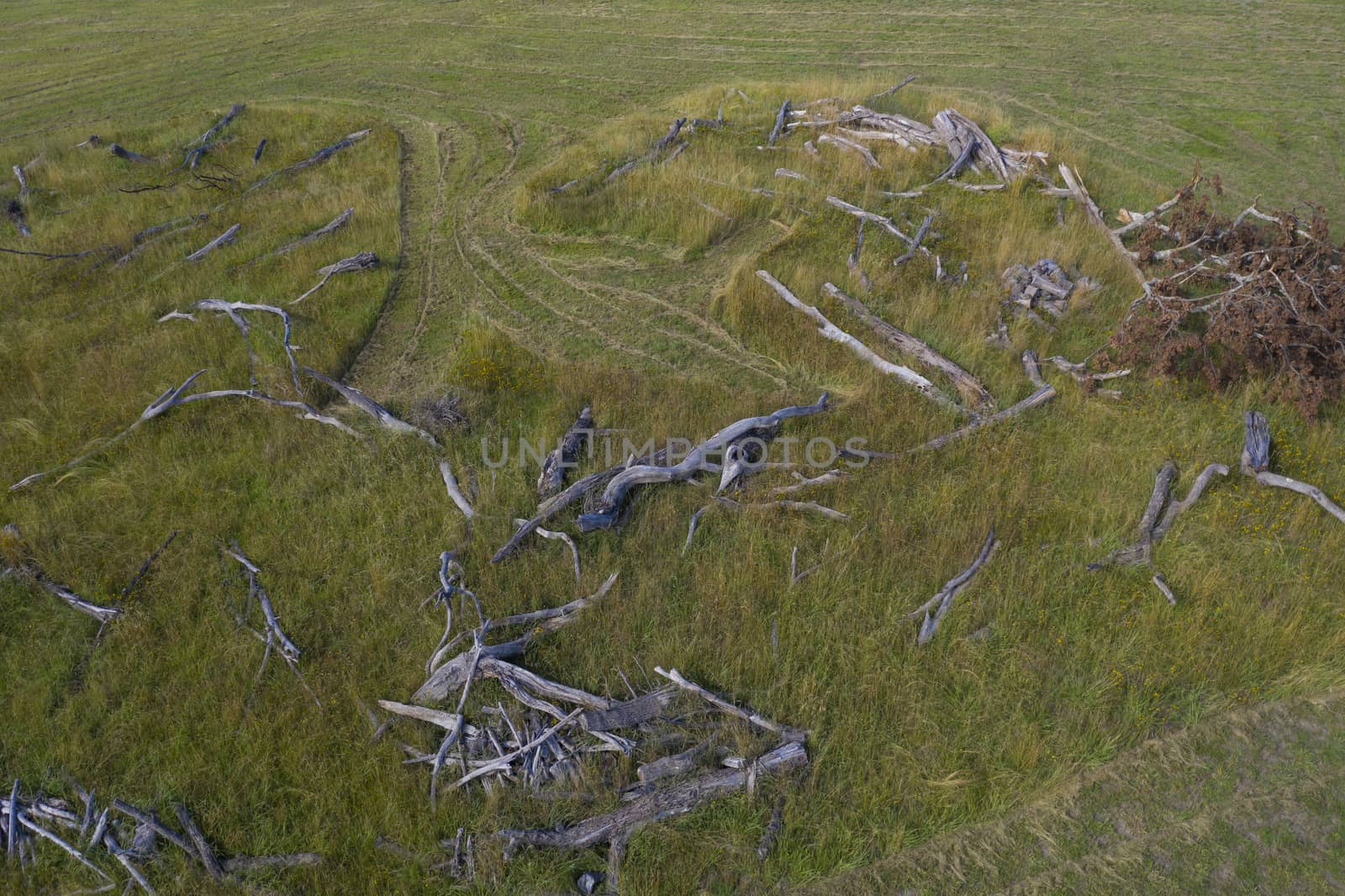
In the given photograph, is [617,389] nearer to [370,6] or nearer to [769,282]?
[769,282]

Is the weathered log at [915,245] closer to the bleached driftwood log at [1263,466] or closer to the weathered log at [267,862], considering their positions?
the bleached driftwood log at [1263,466]

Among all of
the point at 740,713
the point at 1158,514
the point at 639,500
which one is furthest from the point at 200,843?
the point at 1158,514

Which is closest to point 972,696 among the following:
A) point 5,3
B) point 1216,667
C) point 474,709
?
point 1216,667

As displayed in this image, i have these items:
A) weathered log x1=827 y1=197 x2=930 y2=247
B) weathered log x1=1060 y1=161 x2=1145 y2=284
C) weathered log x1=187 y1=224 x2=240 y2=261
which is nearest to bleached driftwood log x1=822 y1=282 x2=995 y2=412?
weathered log x1=827 y1=197 x2=930 y2=247

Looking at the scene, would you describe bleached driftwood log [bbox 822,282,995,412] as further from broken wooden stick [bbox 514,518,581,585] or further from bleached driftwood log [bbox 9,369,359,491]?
bleached driftwood log [bbox 9,369,359,491]

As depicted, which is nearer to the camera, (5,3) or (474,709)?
(474,709)

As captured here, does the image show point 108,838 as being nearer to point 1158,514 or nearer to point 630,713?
point 630,713
